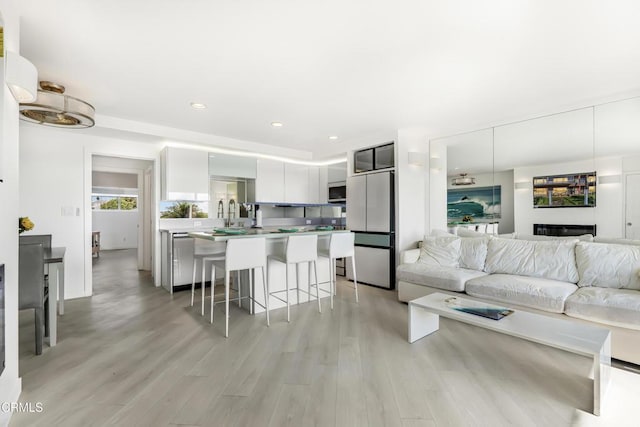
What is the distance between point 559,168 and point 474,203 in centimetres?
105

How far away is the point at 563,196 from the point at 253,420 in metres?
3.90

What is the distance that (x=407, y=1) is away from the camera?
1.76 m

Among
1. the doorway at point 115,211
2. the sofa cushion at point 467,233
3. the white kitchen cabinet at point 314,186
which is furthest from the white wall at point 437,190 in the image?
the doorway at point 115,211

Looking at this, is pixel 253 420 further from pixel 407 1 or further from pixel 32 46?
pixel 32 46

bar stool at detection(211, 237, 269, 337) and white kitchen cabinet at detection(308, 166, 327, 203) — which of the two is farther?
white kitchen cabinet at detection(308, 166, 327, 203)

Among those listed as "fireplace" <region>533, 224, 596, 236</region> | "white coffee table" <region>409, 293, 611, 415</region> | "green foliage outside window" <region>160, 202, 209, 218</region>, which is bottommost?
"white coffee table" <region>409, 293, 611, 415</region>

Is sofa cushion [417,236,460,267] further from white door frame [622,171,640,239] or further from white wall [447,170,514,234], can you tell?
white door frame [622,171,640,239]

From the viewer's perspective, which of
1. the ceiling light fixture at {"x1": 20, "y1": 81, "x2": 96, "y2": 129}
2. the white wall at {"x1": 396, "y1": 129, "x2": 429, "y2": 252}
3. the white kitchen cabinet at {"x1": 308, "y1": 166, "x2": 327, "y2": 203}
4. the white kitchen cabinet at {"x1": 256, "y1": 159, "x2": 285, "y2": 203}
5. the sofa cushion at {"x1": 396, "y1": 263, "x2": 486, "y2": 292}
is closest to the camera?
the ceiling light fixture at {"x1": 20, "y1": 81, "x2": 96, "y2": 129}

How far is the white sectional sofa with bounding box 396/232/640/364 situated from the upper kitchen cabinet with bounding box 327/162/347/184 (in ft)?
7.23

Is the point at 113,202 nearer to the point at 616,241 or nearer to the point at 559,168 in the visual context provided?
the point at 559,168

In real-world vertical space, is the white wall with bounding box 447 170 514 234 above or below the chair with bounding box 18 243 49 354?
above

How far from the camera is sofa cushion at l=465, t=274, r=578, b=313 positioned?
2.62 meters

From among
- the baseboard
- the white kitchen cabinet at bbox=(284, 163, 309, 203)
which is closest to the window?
the white kitchen cabinet at bbox=(284, 163, 309, 203)

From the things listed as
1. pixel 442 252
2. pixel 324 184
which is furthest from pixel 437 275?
pixel 324 184
